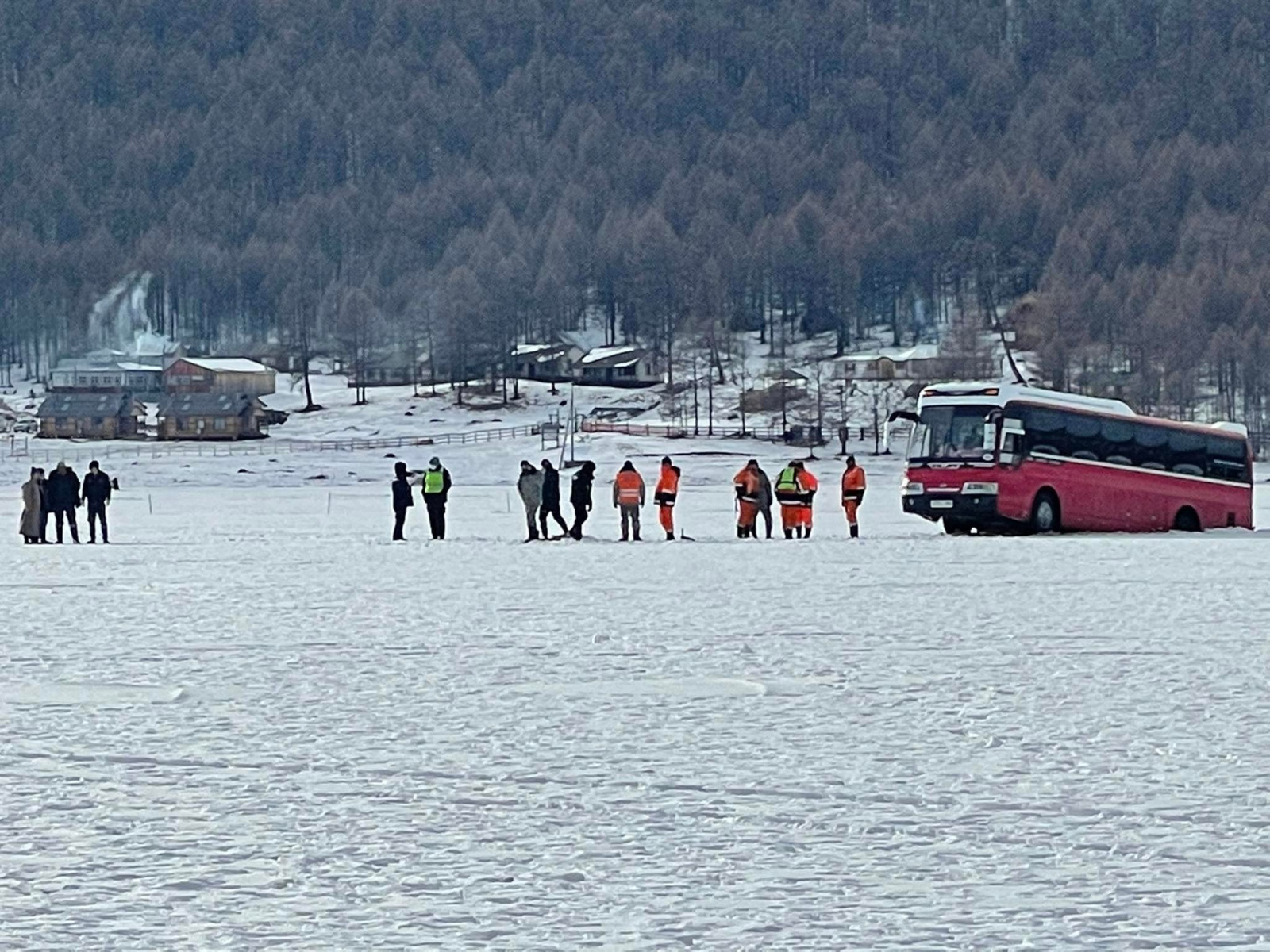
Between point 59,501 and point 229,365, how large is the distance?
110543 millimetres

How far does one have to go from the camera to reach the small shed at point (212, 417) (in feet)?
361

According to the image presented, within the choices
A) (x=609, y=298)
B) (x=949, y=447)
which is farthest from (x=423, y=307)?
(x=949, y=447)

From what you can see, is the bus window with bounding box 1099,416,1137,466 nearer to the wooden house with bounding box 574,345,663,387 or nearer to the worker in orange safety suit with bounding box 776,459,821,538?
the worker in orange safety suit with bounding box 776,459,821,538

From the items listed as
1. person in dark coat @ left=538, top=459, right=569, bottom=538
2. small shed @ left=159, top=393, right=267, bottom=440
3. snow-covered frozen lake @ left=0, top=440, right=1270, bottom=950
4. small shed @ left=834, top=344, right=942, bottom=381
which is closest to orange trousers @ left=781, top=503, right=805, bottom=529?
person in dark coat @ left=538, top=459, right=569, bottom=538

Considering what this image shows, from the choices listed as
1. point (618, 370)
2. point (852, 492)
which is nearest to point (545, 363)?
point (618, 370)

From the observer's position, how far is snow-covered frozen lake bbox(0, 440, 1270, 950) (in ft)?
22.1

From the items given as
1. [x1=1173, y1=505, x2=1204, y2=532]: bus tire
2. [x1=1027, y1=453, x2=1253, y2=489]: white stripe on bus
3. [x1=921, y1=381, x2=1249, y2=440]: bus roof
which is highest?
[x1=921, y1=381, x2=1249, y2=440]: bus roof

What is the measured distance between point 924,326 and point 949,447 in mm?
131552

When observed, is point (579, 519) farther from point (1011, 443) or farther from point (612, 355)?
point (612, 355)

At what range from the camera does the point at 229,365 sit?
457 feet

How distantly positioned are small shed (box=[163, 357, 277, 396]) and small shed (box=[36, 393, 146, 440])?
21605 mm

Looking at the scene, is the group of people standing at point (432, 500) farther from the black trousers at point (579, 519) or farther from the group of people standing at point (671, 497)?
the black trousers at point (579, 519)

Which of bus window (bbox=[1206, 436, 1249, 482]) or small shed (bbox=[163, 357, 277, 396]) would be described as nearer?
bus window (bbox=[1206, 436, 1249, 482])

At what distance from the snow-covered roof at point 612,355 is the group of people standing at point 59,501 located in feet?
337
